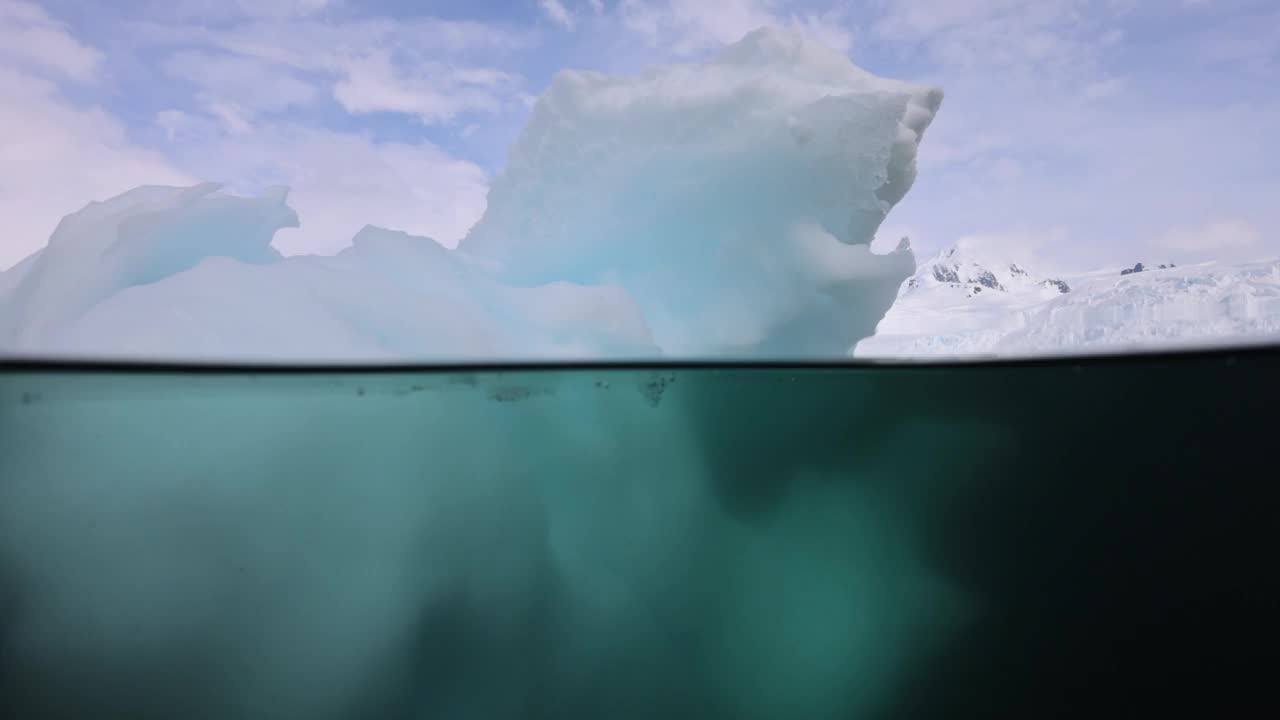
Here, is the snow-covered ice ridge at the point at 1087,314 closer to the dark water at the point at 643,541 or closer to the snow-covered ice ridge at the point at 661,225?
the dark water at the point at 643,541

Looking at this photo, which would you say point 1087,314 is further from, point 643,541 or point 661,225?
point 643,541

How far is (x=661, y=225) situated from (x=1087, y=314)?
15.0 ft

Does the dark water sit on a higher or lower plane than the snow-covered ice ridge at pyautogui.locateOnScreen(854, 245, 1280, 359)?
lower

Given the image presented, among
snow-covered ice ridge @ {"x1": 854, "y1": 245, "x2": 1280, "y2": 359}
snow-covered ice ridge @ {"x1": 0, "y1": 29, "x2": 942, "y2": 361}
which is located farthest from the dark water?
snow-covered ice ridge @ {"x1": 0, "y1": 29, "x2": 942, "y2": 361}

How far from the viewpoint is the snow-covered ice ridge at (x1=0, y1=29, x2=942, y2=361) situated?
5715 mm

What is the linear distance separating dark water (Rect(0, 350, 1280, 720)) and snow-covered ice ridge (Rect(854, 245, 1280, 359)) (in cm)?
26

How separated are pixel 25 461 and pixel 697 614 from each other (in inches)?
162

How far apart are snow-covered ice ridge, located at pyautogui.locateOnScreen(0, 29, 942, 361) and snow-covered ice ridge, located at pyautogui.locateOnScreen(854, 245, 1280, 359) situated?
1.02 meters

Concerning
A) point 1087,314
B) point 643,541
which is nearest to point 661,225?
point 643,541

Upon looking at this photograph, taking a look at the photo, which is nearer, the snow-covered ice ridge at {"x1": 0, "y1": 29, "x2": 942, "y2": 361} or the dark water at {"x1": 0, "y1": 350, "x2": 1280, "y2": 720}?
the dark water at {"x1": 0, "y1": 350, "x2": 1280, "y2": 720}

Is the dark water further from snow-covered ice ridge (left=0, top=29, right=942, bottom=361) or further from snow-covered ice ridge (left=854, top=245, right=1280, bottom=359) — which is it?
snow-covered ice ridge (left=0, top=29, right=942, bottom=361)

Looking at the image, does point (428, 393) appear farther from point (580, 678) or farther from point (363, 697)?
point (580, 678)

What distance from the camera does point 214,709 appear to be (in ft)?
11.6

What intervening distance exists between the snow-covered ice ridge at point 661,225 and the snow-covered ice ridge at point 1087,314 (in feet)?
3.34
